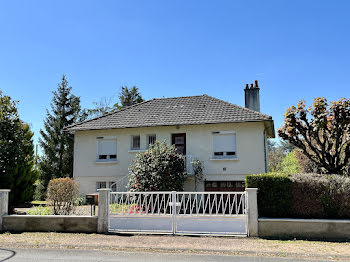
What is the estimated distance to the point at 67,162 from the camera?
30406mm

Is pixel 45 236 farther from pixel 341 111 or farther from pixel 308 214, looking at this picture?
pixel 341 111

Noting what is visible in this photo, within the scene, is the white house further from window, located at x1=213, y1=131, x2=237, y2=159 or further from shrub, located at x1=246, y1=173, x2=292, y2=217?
shrub, located at x1=246, y1=173, x2=292, y2=217

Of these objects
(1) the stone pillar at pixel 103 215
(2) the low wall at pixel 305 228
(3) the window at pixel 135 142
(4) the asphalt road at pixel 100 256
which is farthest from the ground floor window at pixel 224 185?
(4) the asphalt road at pixel 100 256

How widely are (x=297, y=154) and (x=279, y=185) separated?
2039cm

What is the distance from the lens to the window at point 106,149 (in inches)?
741

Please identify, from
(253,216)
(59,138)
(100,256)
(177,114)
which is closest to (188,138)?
(177,114)

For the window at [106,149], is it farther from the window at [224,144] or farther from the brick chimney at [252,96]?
the brick chimney at [252,96]

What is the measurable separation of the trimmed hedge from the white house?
6.83m

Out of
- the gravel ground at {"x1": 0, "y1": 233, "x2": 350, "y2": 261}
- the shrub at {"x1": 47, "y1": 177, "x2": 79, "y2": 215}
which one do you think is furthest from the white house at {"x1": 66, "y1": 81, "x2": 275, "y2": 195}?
the gravel ground at {"x1": 0, "y1": 233, "x2": 350, "y2": 261}

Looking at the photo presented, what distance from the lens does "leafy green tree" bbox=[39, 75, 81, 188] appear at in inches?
1191

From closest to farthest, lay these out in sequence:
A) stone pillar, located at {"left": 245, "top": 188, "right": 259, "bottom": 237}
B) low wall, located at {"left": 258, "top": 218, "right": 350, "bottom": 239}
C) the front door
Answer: low wall, located at {"left": 258, "top": 218, "right": 350, "bottom": 239}, stone pillar, located at {"left": 245, "top": 188, "right": 259, "bottom": 237}, the front door

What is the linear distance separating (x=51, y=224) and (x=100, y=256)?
339 centimetres

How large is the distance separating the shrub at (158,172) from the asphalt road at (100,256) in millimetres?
6984

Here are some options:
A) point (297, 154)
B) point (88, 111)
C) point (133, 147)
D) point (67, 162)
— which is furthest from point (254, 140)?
point (88, 111)
